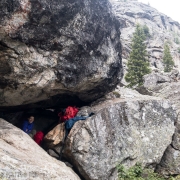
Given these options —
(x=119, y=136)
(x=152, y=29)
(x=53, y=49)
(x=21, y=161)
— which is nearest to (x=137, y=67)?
(x=119, y=136)

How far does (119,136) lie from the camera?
11383mm

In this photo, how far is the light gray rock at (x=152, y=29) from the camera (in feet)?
193

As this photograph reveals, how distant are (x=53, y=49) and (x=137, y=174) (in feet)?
24.6

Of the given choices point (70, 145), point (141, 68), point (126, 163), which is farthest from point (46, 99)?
point (141, 68)

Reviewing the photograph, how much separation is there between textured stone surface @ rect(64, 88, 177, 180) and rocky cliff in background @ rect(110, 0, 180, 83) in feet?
116

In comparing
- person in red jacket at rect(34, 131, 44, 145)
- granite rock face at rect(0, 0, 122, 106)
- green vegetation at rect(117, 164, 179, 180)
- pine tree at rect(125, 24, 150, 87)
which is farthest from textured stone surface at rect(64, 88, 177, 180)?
pine tree at rect(125, 24, 150, 87)

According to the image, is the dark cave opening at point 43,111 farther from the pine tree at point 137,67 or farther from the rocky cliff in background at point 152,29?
the rocky cliff in background at point 152,29

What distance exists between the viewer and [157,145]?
12039 millimetres

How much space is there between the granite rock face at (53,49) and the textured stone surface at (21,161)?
210 cm

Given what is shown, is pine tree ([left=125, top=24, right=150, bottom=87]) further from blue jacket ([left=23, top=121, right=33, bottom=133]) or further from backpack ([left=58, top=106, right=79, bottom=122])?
blue jacket ([left=23, top=121, right=33, bottom=133])

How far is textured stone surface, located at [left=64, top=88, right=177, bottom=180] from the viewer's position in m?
10.3

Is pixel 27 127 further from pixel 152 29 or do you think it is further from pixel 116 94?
pixel 152 29

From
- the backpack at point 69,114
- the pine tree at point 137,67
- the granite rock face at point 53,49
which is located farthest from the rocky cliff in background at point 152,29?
the backpack at point 69,114

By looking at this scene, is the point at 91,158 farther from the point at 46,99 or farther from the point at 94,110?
the point at 46,99
